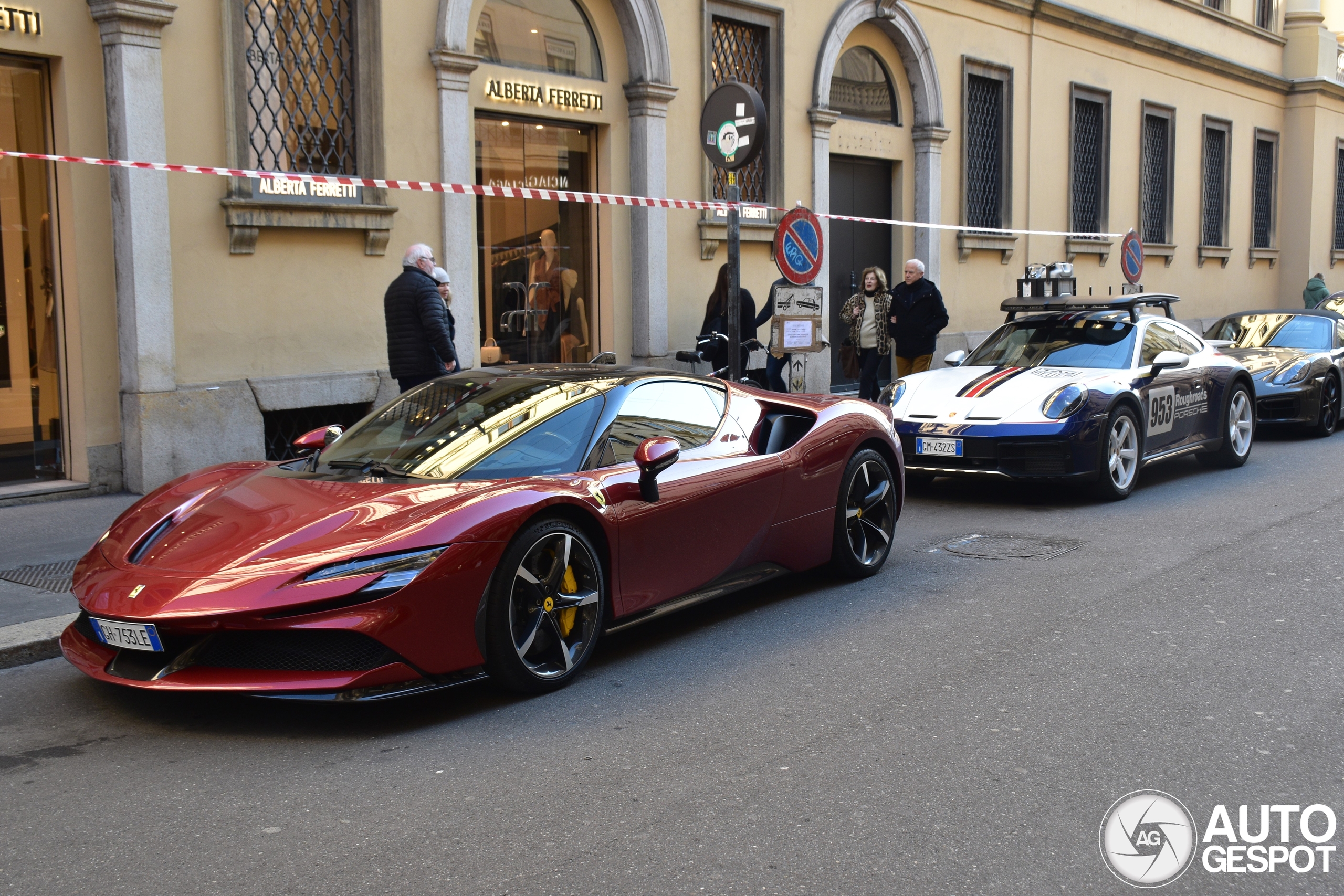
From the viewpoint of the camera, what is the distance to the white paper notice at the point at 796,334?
11266 millimetres

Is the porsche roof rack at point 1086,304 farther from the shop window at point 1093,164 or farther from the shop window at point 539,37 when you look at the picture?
the shop window at point 1093,164

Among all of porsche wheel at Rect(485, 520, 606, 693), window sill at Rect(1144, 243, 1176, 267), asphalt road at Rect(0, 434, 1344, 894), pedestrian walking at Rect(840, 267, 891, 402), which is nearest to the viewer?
asphalt road at Rect(0, 434, 1344, 894)

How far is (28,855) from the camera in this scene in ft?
11.1

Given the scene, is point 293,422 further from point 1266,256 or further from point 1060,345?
point 1266,256

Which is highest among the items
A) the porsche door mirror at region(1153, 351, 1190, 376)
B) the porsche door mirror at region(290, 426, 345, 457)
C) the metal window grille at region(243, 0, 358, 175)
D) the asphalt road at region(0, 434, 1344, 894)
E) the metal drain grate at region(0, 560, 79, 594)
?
the metal window grille at region(243, 0, 358, 175)

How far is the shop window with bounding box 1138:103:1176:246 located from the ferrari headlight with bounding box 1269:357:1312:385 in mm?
10229

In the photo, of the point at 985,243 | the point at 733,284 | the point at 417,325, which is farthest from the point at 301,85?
the point at 985,243

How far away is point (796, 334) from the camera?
11289mm

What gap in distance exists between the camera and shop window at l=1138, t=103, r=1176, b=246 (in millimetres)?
22781

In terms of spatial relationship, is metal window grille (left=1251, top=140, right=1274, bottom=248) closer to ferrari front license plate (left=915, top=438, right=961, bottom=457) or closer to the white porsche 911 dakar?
the white porsche 911 dakar

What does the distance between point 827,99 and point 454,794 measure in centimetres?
1302

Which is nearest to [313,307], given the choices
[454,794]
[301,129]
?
[301,129]

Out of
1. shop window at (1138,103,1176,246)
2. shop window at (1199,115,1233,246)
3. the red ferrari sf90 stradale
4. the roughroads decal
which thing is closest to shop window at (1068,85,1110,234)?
shop window at (1138,103,1176,246)

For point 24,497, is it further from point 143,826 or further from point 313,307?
point 143,826
